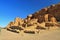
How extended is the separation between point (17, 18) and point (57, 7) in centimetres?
1902

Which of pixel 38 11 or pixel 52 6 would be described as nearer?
pixel 52 6

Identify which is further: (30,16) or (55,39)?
(30,16)

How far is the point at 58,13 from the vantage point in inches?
1549

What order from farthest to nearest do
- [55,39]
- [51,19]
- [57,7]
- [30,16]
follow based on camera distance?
[30,16]
[57,7]
[51,19]
[55,39]

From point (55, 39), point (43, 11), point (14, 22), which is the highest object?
point (43, 11)

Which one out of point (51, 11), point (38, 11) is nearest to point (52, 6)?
point (51, 11)

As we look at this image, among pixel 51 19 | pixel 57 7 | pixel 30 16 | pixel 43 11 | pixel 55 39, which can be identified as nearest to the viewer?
pixel 55 39

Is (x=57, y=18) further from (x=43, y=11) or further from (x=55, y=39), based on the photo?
(x=55, y=39)

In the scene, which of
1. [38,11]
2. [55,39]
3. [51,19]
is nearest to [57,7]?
[51,19]

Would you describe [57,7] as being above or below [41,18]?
above

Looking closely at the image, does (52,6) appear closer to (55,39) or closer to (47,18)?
(47,18)

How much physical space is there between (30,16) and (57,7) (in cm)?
1411

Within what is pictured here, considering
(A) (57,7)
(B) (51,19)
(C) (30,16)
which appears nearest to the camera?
(B) (51,19)

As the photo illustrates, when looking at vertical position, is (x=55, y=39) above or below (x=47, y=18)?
below
